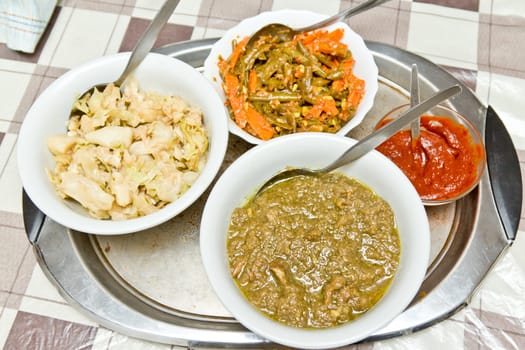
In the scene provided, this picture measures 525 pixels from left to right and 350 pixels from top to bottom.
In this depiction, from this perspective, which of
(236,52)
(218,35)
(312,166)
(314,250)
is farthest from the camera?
(218,35)

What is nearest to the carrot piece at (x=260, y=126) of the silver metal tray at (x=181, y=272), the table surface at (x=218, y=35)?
the silver metal tray at (x=181, y=272)

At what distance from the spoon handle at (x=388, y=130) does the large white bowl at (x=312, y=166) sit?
0.04 m

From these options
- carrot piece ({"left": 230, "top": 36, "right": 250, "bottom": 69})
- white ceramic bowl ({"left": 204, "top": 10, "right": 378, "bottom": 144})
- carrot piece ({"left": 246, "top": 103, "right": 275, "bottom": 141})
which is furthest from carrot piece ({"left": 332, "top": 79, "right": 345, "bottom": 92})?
carrot piece ({"left": 230, "top": 36, "right": 250, "bottom": 69})

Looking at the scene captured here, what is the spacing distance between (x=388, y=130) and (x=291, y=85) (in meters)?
0.61

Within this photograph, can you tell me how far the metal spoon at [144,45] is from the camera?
2.58 m

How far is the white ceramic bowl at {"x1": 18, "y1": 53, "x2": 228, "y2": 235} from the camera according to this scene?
88.5 inches

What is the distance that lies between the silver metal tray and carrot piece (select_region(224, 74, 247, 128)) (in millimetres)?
466

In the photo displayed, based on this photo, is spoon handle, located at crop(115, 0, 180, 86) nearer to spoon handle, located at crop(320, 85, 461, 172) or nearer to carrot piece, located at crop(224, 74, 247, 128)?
carrot piece, located at crop(224, 74, 247, 128)

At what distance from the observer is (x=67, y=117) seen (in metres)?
2.58

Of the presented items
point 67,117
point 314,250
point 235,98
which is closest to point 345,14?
point 235,98

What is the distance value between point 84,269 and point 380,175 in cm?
141

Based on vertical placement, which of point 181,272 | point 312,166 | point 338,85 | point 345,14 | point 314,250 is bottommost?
point 181,272

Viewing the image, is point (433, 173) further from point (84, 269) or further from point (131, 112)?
point (84, 269)

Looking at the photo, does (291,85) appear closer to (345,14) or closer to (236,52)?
(236,52)
